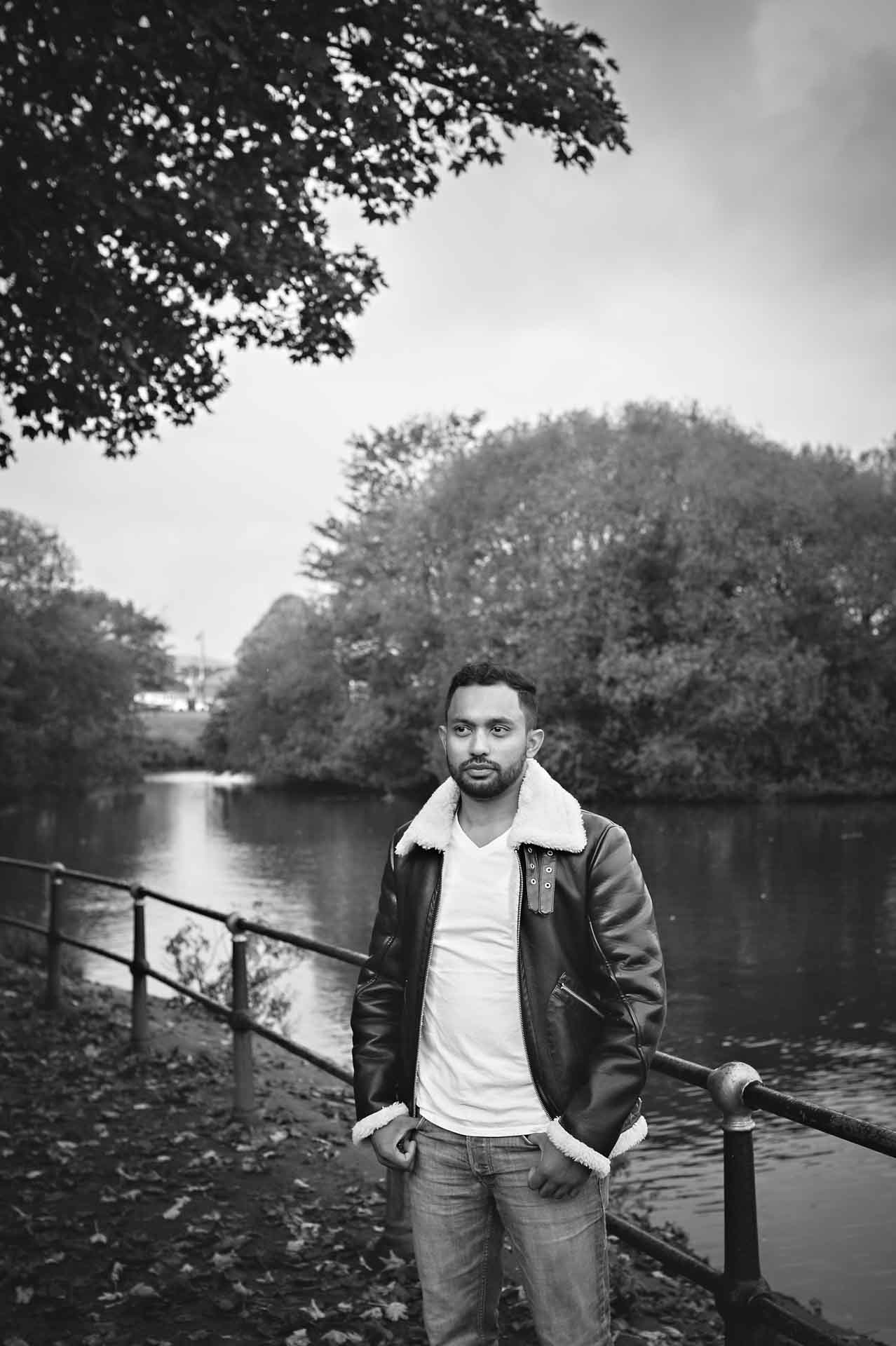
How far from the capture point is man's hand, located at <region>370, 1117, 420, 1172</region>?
2.82 meters

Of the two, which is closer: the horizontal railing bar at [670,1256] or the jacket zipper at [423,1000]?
the jacket zipper at [423,1000]

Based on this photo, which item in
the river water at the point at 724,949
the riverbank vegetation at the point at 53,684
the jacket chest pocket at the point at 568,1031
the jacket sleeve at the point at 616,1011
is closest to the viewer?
the jacket sleeve at the point at 616,1011

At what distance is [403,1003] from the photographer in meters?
2.96

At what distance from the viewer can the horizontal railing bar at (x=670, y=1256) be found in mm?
3189

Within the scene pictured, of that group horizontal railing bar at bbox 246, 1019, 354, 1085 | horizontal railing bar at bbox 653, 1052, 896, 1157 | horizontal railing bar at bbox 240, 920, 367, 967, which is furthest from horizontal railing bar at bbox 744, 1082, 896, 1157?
horizontal railing bar at bbox 246, 1019, 354, 1085

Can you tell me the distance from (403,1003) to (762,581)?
36.5 m

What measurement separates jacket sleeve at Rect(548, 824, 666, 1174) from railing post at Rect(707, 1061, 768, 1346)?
0.35 m

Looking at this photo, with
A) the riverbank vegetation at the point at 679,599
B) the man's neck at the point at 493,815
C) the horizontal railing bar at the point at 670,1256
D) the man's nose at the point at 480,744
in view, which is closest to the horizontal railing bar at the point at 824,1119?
the horizontal railing bar at the point at 670,1256

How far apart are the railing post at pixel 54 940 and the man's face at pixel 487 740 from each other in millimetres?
7733

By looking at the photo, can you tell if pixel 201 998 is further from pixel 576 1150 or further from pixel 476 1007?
pixel 576 1150

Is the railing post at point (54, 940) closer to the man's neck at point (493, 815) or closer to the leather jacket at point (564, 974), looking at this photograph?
the leather jacket at point (564, 974)

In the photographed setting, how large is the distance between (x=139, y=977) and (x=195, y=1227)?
3.09m

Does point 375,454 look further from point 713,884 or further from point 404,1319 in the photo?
point 404,1319

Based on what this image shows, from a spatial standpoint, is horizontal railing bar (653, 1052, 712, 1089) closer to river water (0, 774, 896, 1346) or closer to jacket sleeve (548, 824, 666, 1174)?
jacket sleeve (548, 824, 666, 1174)
